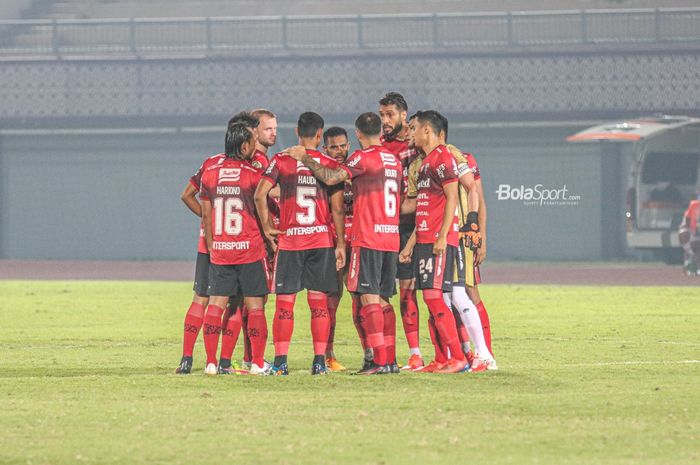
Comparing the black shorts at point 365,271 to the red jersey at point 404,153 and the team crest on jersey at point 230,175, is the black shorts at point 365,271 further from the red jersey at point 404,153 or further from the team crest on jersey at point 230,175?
the team crest on jersey at point 230,175

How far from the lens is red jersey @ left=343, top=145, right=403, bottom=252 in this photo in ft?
35.9

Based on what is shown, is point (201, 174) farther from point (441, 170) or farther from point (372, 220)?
point (441, 170)

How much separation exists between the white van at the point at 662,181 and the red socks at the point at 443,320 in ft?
78.4

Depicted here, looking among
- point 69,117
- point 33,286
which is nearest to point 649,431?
point 33,286

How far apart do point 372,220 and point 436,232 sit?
527 millimetres

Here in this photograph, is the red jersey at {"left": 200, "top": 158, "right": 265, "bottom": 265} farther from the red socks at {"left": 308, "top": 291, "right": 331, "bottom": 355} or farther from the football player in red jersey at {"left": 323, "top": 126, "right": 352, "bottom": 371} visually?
the football player in red jersey at {"left": 323, "top": 126, "right": 352, "bottom": 371}

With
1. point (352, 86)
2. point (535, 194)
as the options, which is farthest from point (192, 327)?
point (535, 194)

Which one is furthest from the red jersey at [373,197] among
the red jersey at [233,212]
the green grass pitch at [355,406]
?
the green grass pitch at [355,406]

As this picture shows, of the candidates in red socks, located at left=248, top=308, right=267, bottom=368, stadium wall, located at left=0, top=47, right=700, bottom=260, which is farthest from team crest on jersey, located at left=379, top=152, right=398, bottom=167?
stadium wall, located at left=0, top=47, right=700, bottom=260

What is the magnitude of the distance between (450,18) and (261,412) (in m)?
32.0

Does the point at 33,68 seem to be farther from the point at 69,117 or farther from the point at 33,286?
the point at 33,286

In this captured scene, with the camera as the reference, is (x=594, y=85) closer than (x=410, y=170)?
No

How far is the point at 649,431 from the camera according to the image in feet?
26.5

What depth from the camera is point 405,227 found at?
11727mm
